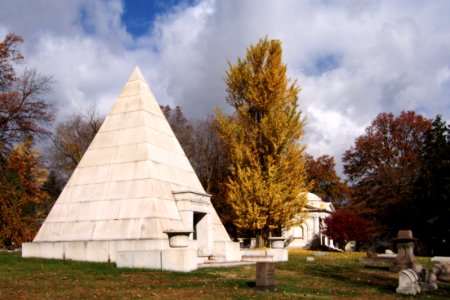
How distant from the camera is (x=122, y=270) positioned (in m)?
13.3

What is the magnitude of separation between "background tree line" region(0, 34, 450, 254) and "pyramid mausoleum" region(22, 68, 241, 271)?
7611 mm

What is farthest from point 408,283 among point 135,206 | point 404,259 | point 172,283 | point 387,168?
point 387,168

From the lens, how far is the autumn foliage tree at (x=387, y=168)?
3941cm

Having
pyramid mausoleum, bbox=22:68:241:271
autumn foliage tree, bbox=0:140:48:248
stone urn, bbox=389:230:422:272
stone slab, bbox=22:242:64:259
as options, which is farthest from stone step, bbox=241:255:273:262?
autumn foliage tree, bbox=0:140:48:248

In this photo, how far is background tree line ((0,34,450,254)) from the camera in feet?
86.0

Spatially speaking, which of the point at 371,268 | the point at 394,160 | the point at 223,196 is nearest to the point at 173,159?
the point at 371,268

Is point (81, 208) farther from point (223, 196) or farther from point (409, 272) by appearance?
point (223, 196)

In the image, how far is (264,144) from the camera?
2708 cm

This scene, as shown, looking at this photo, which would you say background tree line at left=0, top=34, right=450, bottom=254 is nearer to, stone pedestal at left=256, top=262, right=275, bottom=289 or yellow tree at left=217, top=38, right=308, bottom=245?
yellow tree at left=217, top=38, right=308, bottom=245

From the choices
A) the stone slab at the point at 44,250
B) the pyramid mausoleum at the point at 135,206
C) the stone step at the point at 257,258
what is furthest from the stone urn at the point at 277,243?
the stone slab at the point at 44,250

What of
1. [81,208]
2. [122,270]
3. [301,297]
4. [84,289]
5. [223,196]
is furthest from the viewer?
[223,196]

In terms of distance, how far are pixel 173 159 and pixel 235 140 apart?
916cm

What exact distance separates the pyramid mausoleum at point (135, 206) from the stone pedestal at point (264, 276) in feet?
10.9

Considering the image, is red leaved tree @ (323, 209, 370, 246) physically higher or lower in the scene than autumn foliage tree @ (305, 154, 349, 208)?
lower
